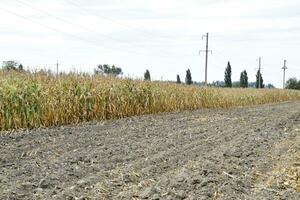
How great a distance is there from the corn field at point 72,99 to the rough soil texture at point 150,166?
8.05 feet

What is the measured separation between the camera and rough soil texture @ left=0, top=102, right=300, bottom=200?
605cm

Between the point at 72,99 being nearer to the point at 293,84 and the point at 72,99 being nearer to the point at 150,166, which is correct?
the point at 150,166

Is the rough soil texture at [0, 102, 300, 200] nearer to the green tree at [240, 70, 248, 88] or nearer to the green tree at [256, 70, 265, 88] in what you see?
the green tree at [256, 70, 265, 88]

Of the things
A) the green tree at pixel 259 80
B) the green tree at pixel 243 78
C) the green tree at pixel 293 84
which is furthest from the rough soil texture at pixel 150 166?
the green tree at pixel 293 84

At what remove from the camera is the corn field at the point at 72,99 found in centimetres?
1396

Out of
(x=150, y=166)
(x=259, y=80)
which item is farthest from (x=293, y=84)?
(x=150, y=166)

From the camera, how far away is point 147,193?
5852mm

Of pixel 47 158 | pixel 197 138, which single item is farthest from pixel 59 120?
pixel 47 158

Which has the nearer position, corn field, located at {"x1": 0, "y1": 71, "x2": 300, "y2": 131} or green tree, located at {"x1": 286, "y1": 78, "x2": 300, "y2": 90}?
corn field, located at {"x1": 0, "y1": 71, "x2": 300, "y2": 131}

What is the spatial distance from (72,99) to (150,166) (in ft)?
28.8

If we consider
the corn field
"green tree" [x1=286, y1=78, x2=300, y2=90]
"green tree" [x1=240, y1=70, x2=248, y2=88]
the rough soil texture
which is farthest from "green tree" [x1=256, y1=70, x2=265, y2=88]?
the rough soil texture

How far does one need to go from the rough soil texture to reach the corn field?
2.45 meters

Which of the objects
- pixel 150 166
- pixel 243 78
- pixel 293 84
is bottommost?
pixel 293 84

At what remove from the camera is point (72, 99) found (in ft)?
52.1
